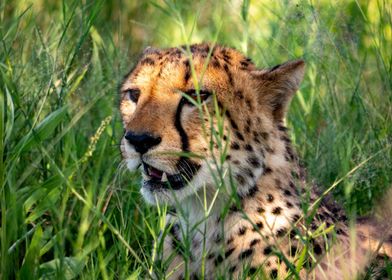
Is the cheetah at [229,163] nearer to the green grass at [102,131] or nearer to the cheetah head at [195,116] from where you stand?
the cheetah head at [195,116]

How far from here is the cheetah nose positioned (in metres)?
2.59

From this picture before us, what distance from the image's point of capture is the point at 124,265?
254cm

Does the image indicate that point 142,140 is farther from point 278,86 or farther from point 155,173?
point 278,86

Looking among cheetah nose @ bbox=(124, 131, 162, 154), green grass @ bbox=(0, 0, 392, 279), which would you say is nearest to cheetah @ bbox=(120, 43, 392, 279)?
cheetah nose @ bbox=(124, 131, 162, 154)

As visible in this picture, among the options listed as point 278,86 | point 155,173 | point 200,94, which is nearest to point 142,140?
point 155,173

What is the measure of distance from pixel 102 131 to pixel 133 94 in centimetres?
14

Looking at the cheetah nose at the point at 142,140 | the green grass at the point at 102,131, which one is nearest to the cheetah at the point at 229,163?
the cheetah nose at the point at 142,140

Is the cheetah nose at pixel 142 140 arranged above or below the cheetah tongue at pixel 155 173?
above

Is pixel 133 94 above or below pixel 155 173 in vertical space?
above

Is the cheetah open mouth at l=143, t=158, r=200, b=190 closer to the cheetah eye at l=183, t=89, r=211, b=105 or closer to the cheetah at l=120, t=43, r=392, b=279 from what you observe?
the cheetah at l=120, t=43, r=392, b=279

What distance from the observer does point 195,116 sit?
108 inches

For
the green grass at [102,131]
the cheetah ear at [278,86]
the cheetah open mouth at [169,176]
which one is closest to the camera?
the green grass at [102,131]

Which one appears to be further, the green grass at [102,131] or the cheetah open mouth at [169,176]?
the cheetah open mouth at [169,176]

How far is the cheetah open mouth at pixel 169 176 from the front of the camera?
269cm
